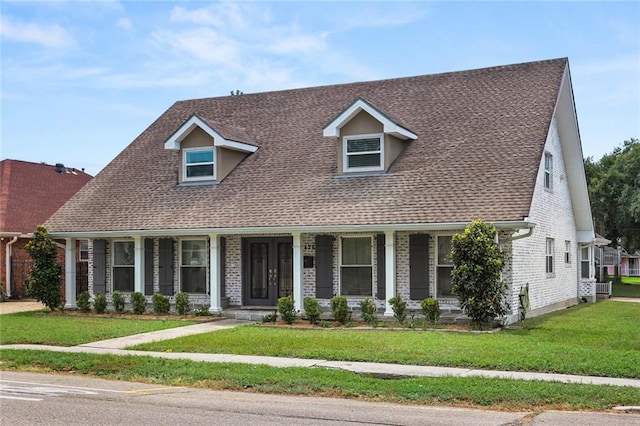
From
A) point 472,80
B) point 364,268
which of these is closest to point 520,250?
point 364,268

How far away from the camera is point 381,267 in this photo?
2000 centimetres

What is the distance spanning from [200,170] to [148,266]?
3.55 m

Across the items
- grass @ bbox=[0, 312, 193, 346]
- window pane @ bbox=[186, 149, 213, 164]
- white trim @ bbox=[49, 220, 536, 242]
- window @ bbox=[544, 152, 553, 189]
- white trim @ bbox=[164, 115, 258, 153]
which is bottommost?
grass @ bbox=[0, 312, 193, 346]

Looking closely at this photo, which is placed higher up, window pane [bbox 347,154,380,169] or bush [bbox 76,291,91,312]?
window pane [bbox 347,154,380,169]

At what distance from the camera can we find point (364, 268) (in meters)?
20.4

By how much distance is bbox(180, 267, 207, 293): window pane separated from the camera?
22.6m

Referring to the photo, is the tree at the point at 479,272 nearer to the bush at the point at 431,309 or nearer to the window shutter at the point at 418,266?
the bush at the point at 431,309

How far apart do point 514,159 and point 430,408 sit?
451 inches

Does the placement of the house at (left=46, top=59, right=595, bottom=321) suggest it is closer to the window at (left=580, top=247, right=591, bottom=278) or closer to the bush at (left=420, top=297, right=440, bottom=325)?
the bush at (left=420, top=297, right=440, bottom=325)

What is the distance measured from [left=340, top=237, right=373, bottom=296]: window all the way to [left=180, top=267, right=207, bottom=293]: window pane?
182 inches

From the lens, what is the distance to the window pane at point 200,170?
78.5ft

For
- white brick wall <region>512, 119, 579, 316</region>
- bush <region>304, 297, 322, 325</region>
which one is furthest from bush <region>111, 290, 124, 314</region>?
white brick wall <region>512, 119, 579, 316</region>

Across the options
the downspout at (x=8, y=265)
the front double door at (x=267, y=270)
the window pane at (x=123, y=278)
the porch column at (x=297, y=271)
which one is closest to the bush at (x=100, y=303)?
the window pane at (x=123, y=278)

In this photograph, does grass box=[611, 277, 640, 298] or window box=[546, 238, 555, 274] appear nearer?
window box=[546, 238, 555, 274]
